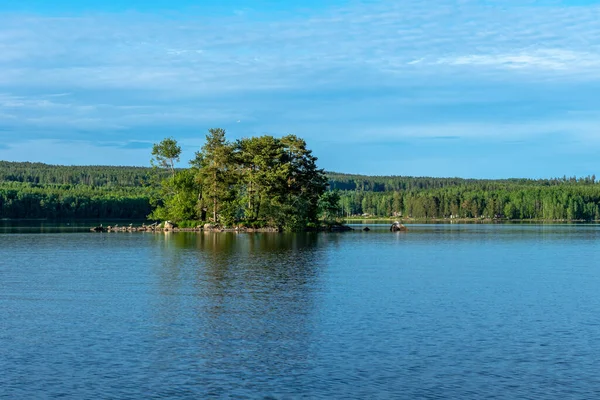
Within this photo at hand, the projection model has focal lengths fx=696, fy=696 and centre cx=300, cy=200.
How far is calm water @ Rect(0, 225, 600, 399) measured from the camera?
2061 centimetres

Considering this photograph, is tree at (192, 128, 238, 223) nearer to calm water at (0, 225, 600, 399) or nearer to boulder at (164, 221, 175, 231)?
boulder at (164, 221, 175, 231)

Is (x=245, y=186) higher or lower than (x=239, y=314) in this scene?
higher

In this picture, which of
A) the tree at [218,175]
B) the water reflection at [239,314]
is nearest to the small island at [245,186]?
the tree at [218,175]

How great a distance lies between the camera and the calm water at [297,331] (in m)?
20.6

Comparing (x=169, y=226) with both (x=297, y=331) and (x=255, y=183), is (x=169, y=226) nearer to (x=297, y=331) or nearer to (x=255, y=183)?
(x=255, y=183)

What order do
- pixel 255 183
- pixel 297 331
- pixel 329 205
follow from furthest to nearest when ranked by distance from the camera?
pixel 329 205, pixel 255 183, pixel 297 331

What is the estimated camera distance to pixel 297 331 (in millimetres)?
28047

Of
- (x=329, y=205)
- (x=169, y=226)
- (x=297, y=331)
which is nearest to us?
(x=297, y=331)

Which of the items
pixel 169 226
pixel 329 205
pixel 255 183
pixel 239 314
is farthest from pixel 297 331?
pixel 329 205

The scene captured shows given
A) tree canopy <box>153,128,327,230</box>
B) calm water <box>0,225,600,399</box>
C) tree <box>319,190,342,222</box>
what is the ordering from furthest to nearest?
tree <box>319,190,342,222</box>, tree canopy <box>153,128,327,230</box>, calm water <box>0,225,600,399</box>

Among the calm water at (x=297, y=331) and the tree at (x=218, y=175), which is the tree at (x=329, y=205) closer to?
the tree at (x=218, y=175)

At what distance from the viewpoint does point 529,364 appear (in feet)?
74.8

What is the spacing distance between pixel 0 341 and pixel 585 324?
2346 cm

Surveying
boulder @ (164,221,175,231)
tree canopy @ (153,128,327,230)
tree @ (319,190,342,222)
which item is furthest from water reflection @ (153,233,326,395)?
tree @ (319,190,342,222)
